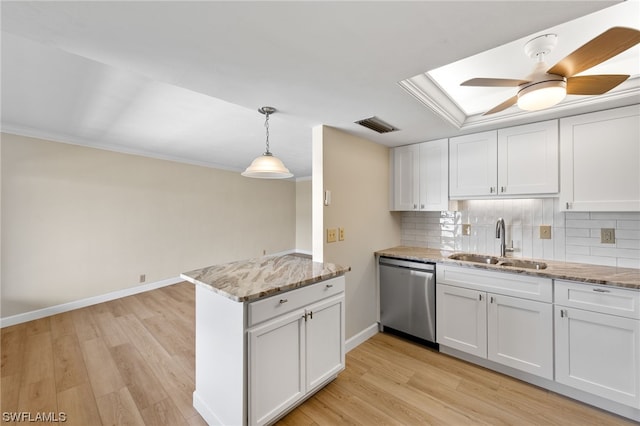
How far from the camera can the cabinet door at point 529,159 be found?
A: 88.7 inches

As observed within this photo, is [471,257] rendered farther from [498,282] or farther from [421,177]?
[421,177]

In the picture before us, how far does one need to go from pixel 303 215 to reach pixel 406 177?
442 cm

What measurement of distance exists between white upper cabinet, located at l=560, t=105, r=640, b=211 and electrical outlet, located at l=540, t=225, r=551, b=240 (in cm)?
32

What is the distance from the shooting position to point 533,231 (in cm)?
252

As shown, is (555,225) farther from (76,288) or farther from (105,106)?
(76,288)

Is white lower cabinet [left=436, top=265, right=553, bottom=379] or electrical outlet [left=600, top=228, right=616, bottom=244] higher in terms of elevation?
electrical outlet [left=600, top=228, right=616, bottom=244]

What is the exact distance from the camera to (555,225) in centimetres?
241

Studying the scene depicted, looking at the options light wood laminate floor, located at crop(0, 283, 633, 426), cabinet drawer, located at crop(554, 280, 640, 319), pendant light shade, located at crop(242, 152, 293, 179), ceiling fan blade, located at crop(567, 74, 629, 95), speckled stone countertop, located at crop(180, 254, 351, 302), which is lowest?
light wood laminate floor, located at crop(0, 283, 633, 426)

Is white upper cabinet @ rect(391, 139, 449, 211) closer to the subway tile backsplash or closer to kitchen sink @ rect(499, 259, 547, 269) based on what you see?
the subway tile backsplash

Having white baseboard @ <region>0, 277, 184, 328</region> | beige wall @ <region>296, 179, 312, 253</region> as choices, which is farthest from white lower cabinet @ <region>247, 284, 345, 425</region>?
beige wall @ <region>296, 179, 312, 253</region>

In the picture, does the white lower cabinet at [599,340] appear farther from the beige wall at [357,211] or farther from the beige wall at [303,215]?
the beige wall at [303,215]

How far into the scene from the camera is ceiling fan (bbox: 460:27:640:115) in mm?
1155

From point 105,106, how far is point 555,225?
453 cm

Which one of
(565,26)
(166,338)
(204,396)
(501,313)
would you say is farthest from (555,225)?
(166,338)
